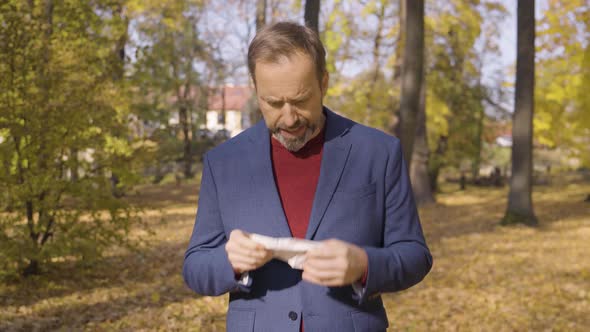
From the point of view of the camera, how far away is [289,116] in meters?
2.12

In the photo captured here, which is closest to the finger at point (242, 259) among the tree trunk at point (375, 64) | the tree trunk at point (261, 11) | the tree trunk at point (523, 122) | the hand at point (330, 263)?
the hand at point (330, 263)

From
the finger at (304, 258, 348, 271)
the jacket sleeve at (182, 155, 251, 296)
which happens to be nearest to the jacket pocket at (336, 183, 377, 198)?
the finger at (304, 258, 348, 271)

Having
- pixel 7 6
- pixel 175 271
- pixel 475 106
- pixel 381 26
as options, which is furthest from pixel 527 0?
pixel 475 106

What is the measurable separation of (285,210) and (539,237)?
12487mm

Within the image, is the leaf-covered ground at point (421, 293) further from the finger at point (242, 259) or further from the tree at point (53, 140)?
the finger at point (242, 259)

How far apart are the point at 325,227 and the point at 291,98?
1.48 feet

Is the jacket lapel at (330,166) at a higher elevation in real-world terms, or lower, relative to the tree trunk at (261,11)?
lower

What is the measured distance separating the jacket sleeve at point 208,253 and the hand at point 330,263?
319mm

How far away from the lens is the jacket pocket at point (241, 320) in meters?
2.16

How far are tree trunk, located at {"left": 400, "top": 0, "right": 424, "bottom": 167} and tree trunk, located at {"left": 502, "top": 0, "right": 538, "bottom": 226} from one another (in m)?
4.52

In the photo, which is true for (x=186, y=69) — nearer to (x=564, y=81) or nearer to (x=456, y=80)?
(x=456, y=80)

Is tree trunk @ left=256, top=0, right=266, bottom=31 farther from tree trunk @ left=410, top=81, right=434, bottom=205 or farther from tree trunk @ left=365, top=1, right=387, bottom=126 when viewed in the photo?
tree trunk @ left=410, top=81, right=434, bottom=205

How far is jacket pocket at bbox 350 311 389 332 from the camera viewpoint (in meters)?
2.10

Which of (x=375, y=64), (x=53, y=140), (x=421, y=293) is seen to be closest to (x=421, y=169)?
(x=375, y=64)
